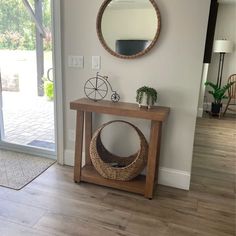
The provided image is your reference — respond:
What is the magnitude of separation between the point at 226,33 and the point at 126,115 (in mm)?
4260

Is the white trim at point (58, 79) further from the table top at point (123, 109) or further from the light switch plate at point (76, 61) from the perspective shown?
the table top at point (123, 109)

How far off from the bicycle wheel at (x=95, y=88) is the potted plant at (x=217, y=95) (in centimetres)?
320

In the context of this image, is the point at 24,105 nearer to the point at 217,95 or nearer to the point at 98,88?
the point at 98,88

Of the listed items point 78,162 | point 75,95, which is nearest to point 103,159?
point 78,162

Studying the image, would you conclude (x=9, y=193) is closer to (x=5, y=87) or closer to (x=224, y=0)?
(x=5, y=87)

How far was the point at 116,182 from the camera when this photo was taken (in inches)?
88.0

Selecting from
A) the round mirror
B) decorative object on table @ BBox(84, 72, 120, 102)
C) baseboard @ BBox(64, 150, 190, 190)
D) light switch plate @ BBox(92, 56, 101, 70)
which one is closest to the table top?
decorative object on table @ BBox(84, 72, 120, 102)

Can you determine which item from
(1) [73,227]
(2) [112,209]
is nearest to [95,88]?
(2) [112,209]

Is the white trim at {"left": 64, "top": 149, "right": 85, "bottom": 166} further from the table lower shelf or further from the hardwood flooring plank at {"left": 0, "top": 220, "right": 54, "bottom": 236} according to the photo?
the hardwood flooring plank at {"left": 0, "top": 220, "right": 54, "bottom": 236}

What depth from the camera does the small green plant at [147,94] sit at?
2.04 metres

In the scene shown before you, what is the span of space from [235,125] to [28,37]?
150 inches

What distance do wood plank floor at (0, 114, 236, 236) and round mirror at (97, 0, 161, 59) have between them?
1279 mm

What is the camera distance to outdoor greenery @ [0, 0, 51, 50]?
2.68 metres

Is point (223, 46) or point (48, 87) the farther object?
point (223, 46)
